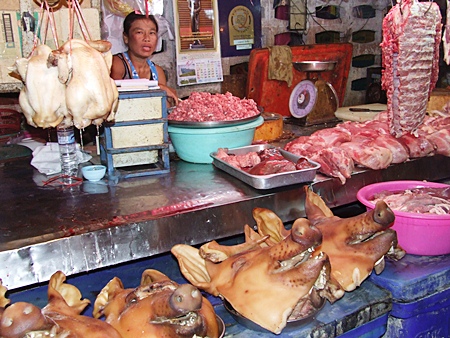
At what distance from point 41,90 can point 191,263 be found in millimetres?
1012

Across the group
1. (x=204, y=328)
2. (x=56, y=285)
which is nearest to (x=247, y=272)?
(x=204, y=328)

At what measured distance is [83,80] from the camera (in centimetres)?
200

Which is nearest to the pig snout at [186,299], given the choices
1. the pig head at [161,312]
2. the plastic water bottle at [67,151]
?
the pig head at [161,312]

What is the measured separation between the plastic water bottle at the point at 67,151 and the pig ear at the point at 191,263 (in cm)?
118

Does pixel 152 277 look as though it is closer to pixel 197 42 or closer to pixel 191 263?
pixel 191 263

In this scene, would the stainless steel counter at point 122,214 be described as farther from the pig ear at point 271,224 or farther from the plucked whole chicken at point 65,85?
the plucked whole chicken at point 65,85

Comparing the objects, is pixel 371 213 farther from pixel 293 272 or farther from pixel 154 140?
pixel 154 140

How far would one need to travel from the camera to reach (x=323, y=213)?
86.4 inches

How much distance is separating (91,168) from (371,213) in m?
1.72

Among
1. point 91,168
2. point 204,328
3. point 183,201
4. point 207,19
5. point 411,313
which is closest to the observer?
Result: point 204,328

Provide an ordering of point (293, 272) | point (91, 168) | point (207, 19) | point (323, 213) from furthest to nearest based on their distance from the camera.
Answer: point (207, 19)
point (91, 168)
point (323, 213)
point (293, 272)

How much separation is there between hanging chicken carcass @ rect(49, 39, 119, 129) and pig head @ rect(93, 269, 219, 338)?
2.78ft

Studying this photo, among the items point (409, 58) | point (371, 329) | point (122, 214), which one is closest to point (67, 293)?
point (122, 214)

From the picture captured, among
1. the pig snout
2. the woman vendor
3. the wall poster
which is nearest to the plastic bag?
the wall poster
